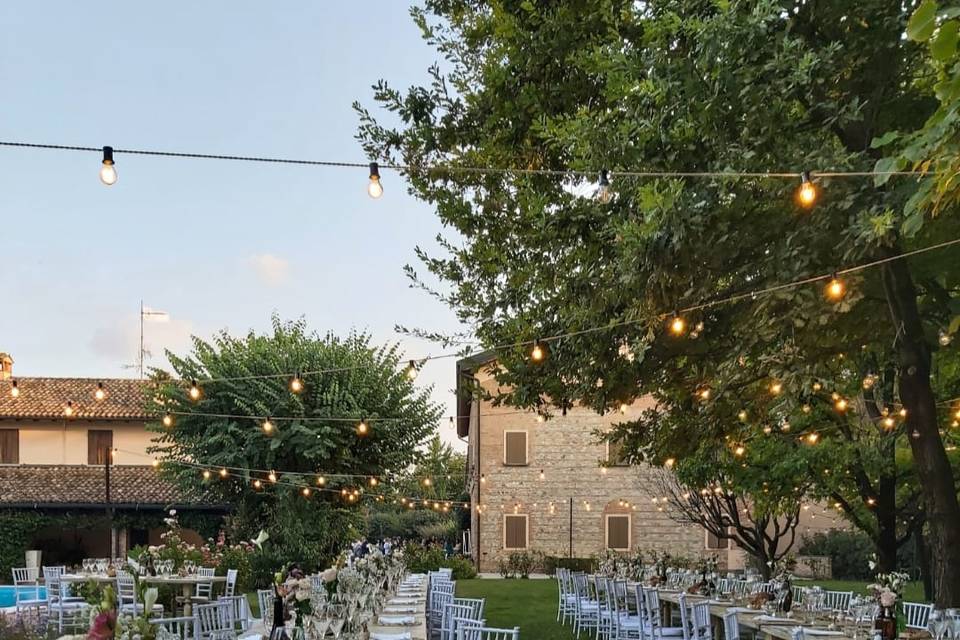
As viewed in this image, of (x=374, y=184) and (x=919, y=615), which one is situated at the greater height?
(x=374, y=184)

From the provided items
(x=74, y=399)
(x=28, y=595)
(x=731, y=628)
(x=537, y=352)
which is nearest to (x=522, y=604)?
(x=28, y=595)

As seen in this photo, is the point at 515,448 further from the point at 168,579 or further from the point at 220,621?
the point at 220,621

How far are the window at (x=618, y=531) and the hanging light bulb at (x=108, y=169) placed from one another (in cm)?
2329

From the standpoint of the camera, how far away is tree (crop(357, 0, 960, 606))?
723cm

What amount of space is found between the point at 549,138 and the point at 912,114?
3243 mm

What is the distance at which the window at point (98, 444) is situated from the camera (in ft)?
89.9

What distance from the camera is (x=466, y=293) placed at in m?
10.1

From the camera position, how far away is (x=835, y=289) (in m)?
7.20

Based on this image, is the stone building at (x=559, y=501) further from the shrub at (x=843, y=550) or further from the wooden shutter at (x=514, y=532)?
the shrub at (x=843, y=550)

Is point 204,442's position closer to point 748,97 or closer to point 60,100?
point 60,100

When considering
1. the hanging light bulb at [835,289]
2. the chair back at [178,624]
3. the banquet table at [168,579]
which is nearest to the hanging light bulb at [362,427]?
the banquet table at [168,579]

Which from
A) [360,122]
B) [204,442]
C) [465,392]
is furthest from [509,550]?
[360,122]

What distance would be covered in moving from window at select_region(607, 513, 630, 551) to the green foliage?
421cm

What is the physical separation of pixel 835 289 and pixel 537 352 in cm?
295
